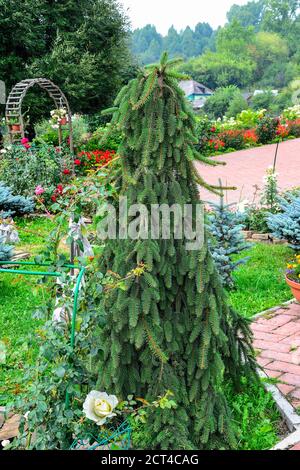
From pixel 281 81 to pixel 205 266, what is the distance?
71.2 metres

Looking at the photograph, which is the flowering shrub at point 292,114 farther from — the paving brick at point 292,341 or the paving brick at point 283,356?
the paving brick at point 283,356

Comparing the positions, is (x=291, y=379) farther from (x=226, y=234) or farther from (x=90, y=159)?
(x=90, y=159)

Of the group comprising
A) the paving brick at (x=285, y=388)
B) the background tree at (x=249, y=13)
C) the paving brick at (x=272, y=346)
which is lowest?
the paving brick at (x=272, y=346)

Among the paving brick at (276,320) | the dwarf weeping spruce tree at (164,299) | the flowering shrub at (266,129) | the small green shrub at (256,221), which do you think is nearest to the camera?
the dwarf weeping spruce tree at (164,299)

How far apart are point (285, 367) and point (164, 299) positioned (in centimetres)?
176

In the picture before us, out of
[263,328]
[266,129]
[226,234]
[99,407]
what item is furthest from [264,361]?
[266,129]

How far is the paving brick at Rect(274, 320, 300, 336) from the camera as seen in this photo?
4730 millimetres

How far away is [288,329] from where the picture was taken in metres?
4.81

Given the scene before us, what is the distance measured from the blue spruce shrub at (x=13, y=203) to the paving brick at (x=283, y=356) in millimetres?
5417

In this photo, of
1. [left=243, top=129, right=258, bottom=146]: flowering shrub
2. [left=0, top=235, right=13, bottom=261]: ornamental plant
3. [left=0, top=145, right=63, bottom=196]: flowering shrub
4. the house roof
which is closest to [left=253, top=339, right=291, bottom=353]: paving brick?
[left=0, top=235, right=13, bottom=261]: ornamental plant

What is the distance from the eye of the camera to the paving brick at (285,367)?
4035mm

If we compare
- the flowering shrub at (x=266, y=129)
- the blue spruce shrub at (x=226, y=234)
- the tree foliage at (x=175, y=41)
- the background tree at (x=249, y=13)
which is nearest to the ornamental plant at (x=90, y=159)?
the blue spruce shrub at (x=226, y=234)

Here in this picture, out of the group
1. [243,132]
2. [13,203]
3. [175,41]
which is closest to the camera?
[13,203]
